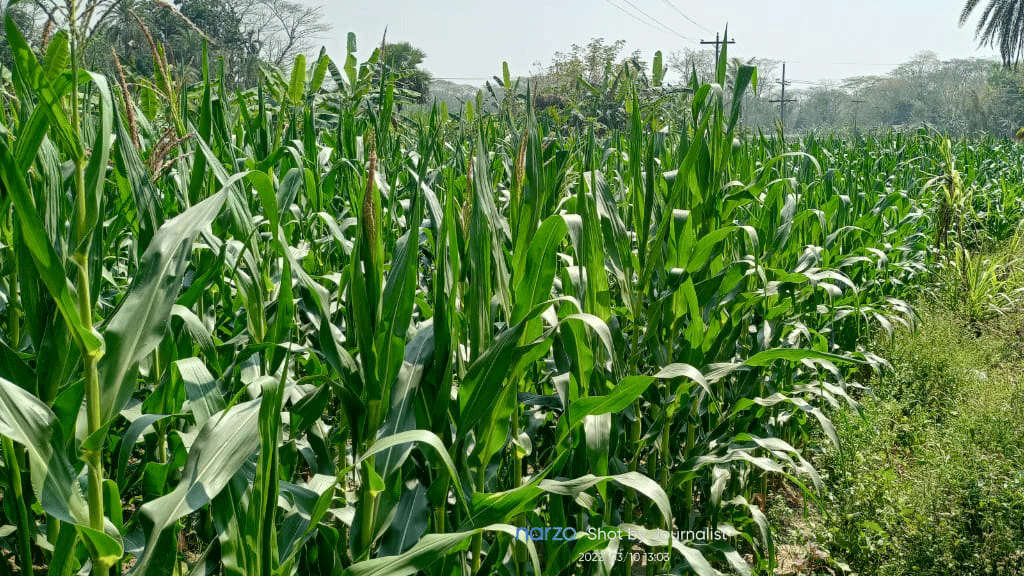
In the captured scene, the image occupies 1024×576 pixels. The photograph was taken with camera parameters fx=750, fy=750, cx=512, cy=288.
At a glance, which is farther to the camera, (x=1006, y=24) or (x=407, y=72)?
(x=1006, y=24)

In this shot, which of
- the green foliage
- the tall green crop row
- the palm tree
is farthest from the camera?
the palm tree

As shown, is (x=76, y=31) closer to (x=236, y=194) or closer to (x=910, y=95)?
(x=236, y=194)

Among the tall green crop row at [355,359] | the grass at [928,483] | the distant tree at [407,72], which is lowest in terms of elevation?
the grass at [928,483]

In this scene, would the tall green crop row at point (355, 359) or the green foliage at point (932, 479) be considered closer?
the tall green crop row at point (355, 359)

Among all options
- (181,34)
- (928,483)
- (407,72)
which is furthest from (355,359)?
(181,34)

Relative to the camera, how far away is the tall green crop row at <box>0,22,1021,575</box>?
939 mm

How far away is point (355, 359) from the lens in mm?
1215

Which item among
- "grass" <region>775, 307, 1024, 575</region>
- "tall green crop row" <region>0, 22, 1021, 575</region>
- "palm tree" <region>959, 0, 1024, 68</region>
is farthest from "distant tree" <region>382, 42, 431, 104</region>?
"palm tree" <region>959, 0, 1024, 68</region>

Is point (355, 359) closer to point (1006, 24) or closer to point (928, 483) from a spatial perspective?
point (928, 483)

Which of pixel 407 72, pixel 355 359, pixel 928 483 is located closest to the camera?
pixel 355 359

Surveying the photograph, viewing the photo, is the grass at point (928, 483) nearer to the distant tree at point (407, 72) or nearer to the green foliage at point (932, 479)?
the green foliage at point (932, 479)

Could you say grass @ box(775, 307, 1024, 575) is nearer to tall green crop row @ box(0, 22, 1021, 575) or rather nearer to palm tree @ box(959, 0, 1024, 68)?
tall green crop row @ box(0, 22, 1021, 575)

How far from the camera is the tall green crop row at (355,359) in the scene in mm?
939

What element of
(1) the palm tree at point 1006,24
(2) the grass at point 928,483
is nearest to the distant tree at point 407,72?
(2) the grass at point 928,483
